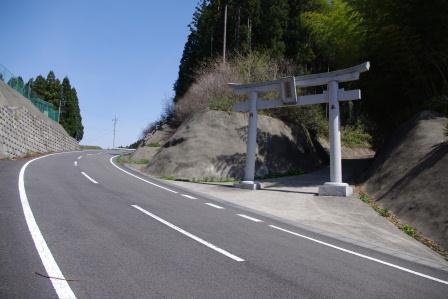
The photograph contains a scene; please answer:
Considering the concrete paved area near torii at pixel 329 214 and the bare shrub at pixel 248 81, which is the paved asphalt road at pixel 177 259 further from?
the bare shrub at pixel 248 81

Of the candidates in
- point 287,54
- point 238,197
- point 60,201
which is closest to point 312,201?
point 238,197

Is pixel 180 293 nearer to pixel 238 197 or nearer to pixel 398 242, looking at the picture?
pixel 398 242

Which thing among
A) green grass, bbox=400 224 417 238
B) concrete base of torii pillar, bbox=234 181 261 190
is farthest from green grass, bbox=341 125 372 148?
green grass, bbox=400 224 417 238

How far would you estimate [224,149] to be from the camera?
1844cm

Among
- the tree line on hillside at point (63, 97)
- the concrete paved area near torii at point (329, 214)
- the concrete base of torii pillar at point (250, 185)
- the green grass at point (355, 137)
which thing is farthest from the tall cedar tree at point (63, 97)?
the concrete base of torii pillar at point (250, 185)

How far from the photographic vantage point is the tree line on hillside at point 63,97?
5120 cm

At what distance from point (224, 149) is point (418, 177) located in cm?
1006

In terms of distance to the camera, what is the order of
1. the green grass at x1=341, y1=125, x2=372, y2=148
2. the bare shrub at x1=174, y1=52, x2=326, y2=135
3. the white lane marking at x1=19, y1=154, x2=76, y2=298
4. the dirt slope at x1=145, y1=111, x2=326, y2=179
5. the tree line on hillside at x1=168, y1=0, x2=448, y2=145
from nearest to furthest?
the white lane marking at x1=19, y1=154, x2=76, y2=298, the tree line on hillside at x1=168, y1=0, x2=448, y2=145, the dirt slope at x1=145, y1=111, x2=326, y2=179, the bare shrub at x1=174, y1=52, x2=326, y2=135, the green grass at x1=341, y1=125, x2=372, y2=148

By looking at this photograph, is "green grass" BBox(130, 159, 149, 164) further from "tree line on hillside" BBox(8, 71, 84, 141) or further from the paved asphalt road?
"tree line on hillside" BBox(8, 71, 84, 141)

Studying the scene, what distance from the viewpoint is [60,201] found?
8398 millimetres

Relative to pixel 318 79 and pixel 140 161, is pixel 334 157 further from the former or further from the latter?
pixel 140 161

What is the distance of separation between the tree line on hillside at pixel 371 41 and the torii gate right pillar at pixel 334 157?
3109 mm

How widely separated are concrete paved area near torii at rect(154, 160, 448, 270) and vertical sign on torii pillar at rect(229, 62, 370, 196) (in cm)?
51

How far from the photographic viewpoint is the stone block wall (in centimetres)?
2009
